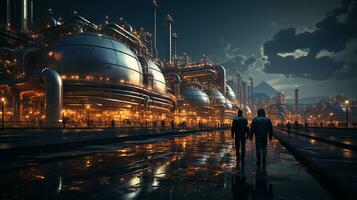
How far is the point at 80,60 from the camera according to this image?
194 ft

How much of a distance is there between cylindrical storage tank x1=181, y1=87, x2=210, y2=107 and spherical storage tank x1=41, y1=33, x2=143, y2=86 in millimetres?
36989

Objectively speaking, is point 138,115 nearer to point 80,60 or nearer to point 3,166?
point 80,60

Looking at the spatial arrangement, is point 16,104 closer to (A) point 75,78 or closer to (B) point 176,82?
(A) point 75,78

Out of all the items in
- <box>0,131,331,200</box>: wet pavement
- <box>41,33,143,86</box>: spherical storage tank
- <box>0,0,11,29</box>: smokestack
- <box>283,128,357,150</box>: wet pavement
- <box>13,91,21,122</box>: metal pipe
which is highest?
<box>0,0,11,29</box>: smokestack

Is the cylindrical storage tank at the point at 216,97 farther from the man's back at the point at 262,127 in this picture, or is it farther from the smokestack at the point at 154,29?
the man's back at the point at 262,127

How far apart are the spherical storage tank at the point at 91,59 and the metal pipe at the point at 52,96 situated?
28.7 feet

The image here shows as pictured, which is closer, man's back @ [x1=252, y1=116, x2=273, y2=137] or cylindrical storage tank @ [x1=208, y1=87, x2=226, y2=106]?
man's back @ [x1=252, y1=116, x2=273, y2=137]

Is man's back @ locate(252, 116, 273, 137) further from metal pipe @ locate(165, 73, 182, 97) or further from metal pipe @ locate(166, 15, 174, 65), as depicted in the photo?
metal pipe @ locate(166, 15, 174, 65)

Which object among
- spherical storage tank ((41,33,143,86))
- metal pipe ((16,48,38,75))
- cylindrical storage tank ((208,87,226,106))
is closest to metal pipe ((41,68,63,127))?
spherical storage tank ((41,33,143,86))

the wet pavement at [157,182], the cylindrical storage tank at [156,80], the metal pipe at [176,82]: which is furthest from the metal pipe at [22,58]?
the wet pavement at [157,182]

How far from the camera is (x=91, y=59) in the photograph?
2363 inches

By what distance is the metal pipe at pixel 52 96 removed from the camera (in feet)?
154

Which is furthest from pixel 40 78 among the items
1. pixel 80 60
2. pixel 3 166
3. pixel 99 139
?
pixel 3 166

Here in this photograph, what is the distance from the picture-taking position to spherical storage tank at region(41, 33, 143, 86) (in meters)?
58.8
